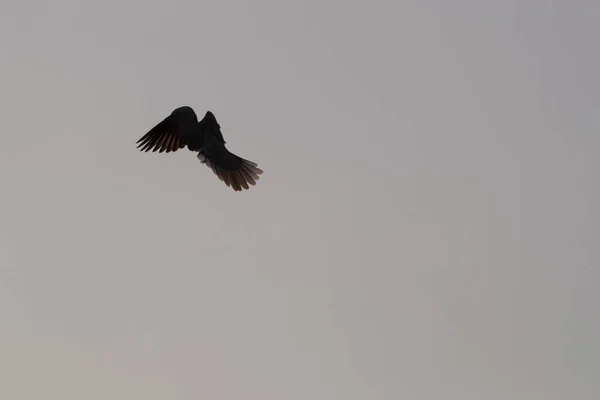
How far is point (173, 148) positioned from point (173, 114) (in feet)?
3.46

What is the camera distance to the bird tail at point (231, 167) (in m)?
35.8

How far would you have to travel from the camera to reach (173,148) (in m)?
35.4

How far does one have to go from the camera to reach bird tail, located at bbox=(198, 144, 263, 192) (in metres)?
35.8

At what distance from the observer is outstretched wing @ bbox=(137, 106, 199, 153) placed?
34750 millimetres

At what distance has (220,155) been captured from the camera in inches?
1409

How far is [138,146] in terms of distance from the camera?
3528 cm

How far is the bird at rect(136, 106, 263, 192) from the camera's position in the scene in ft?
114

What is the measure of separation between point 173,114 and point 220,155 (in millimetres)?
1860

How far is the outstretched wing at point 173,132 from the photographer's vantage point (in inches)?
1368

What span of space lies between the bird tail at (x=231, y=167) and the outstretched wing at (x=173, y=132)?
2.62 feet

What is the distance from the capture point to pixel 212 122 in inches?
1377

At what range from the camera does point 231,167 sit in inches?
1430

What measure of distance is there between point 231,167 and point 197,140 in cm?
145

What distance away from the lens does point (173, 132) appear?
35156 mm
